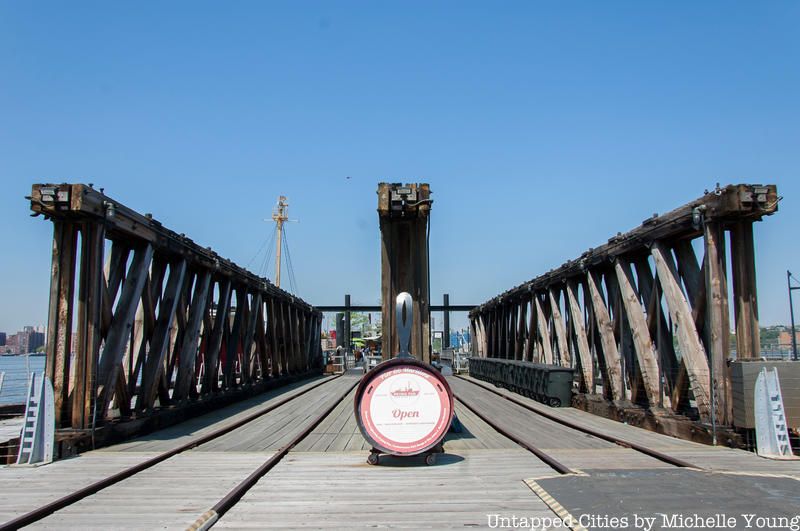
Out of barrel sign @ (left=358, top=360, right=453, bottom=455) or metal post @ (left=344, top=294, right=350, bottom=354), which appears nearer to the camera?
barrel sign @ (left=358, top=360, right=453, bottom=455)

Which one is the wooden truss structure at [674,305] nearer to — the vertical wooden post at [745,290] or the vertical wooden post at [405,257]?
the vertical wooden post at [745,290]

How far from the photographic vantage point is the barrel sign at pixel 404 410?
8.73 metres

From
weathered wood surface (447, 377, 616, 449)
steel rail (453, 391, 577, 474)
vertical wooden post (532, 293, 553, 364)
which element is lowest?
weathered wood surface (447, 377, 616, 449)

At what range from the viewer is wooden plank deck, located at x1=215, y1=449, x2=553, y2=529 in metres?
6.19

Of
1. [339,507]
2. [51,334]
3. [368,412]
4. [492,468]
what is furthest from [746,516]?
[51,334]

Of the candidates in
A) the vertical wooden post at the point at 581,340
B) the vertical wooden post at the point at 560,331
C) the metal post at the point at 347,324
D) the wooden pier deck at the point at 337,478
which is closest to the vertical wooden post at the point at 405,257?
the wooden pier deck at the point at 337,478

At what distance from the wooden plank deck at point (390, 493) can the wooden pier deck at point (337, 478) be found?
0.5 inches

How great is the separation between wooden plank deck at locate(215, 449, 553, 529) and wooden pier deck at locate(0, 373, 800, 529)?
0.01 metres

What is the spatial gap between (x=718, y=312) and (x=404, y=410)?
5608 millimetres

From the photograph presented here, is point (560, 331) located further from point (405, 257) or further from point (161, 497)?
point (161, 497)

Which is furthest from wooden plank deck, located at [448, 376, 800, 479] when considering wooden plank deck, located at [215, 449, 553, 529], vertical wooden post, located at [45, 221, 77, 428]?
vertical wooden post, located at [45, 221, 77, 428]

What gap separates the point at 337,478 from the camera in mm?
8078

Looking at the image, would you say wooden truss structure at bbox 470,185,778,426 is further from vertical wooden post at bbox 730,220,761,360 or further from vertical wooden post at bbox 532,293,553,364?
vertical wooden post at bbox 532,293,553,364

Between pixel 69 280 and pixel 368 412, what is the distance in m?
5.70
